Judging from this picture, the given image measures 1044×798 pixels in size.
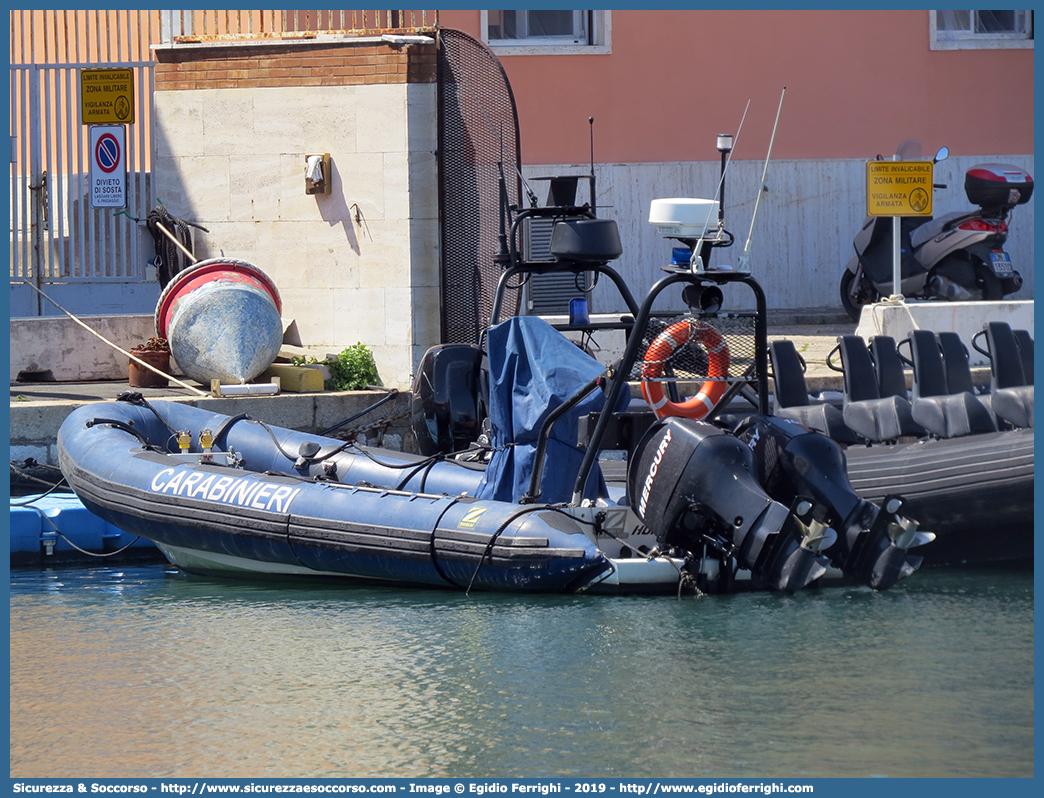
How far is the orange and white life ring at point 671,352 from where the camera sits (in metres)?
6.77

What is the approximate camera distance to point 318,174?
10.5m

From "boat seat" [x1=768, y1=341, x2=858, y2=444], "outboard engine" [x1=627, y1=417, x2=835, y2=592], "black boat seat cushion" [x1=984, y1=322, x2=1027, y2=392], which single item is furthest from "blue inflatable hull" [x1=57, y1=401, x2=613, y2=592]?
"black boat seat cushion" [x1=984, y1=322, x2=1027, y2=392]

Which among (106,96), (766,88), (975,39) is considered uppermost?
(975,39)

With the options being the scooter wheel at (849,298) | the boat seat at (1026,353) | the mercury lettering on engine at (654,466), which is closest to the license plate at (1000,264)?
the scooter wheel at (849,298)

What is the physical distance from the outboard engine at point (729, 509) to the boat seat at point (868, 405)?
176 centimetres

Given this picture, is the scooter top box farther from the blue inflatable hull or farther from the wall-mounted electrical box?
the blue inflatable hull

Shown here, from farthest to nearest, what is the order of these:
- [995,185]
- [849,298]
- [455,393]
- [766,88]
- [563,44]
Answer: [766,88], [563,44], [849,298], [995,185], [455,393]

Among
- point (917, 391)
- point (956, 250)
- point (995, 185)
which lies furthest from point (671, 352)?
point (995, 185)

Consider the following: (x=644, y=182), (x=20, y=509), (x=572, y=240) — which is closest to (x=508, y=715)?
(x=572, y=240)

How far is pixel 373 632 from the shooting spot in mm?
6391

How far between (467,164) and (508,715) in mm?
6247

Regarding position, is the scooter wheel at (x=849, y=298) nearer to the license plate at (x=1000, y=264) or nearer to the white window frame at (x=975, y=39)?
the license plate at (x=1000, y=264)

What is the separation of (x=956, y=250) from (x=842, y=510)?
6350 mm

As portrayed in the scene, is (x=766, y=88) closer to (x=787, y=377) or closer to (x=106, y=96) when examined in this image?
(x=106, y=96)
